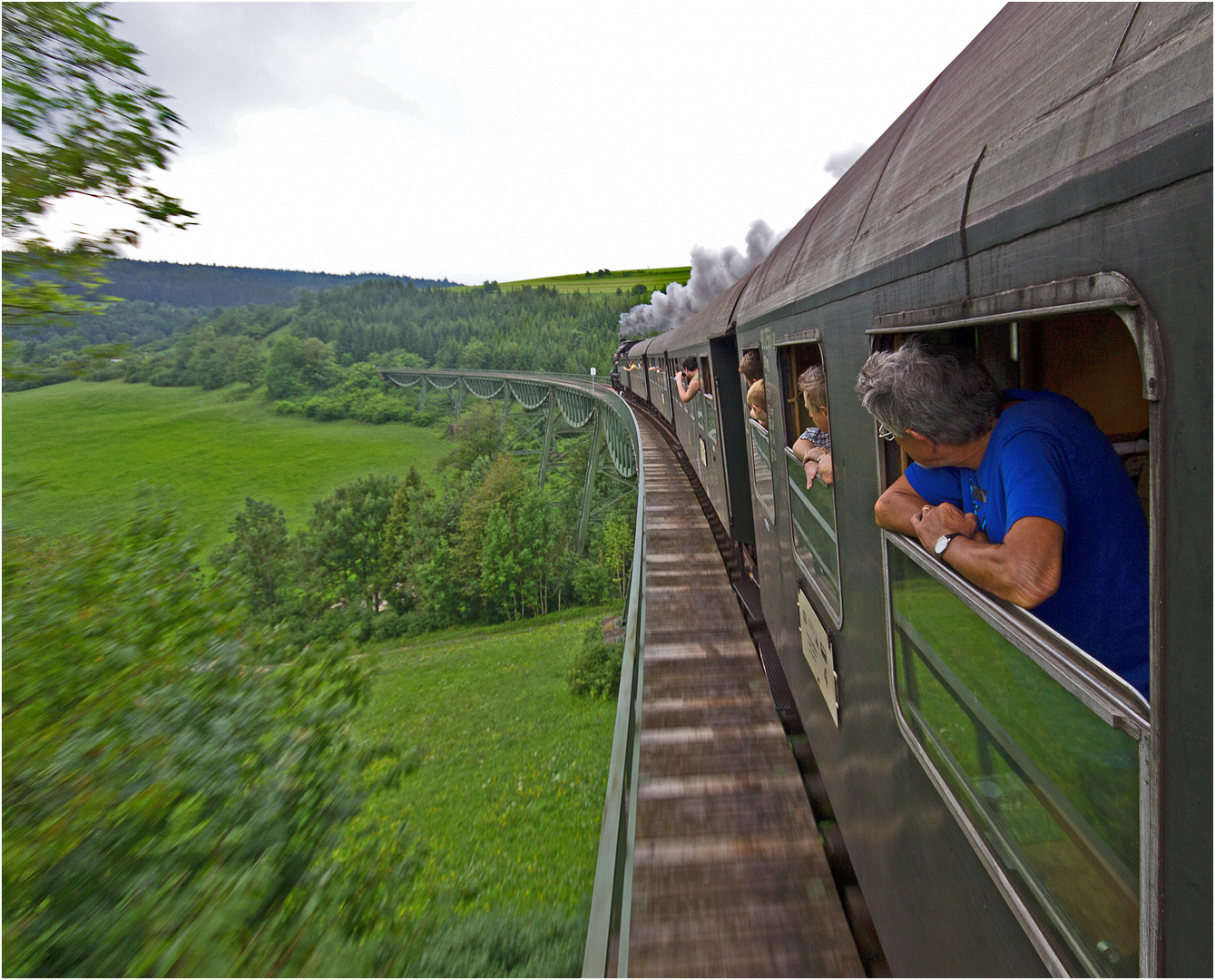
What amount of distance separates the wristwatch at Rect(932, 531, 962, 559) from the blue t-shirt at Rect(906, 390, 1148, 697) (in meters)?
0.08

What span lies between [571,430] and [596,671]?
34049 millimetres

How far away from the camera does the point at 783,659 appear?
3.46 m

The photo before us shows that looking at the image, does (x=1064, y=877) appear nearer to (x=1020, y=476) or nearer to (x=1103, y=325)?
(x=1020, y=476)

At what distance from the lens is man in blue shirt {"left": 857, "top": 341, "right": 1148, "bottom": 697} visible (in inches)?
36.0

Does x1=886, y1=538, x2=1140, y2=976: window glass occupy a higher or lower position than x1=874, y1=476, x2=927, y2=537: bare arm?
lower

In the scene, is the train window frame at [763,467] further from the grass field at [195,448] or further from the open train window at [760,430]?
the grass field at [195,448]

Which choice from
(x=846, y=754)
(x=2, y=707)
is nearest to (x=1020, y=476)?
(x=846, y=754)

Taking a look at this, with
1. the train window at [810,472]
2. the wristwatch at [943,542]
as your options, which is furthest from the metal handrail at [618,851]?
the wristwatch at [943,542]

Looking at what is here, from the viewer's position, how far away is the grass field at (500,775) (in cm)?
841

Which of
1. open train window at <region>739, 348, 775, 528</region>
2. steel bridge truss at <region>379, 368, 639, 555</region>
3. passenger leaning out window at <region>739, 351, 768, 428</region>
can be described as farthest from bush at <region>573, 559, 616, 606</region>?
passenger leaning out window at <region>739, 351, 768, 428</region>

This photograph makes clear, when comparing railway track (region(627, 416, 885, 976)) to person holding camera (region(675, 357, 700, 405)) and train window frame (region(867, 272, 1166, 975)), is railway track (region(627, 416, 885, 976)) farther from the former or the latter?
person holding camera (region(675, 357, 700, 405))

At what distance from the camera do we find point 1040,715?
94cm

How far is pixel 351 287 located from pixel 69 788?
454ft

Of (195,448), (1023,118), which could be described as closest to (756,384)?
(1023,118)
